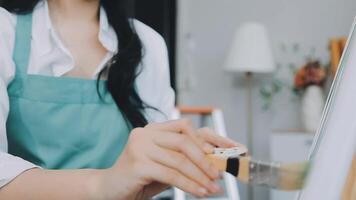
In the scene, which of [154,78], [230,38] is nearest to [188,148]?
[154,78]

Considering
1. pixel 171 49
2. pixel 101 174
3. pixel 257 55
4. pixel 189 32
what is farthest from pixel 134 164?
pixel 189 32

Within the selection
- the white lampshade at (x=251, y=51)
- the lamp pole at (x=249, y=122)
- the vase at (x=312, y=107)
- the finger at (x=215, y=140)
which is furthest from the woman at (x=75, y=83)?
the lamp pole at (x=249, y=122)

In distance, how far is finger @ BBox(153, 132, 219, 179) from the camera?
1.27ft

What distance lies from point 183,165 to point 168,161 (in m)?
0.01

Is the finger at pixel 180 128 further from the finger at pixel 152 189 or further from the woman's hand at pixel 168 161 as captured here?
the finger at pixel 152 189

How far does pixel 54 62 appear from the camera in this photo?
2.67 ft

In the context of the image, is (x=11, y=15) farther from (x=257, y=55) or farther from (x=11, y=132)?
(x=257, y=55)

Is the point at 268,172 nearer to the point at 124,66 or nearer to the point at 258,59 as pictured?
the point at 124,66

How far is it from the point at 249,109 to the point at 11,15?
2015 millimetres

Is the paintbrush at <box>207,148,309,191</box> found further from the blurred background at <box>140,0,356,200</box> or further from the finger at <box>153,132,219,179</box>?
the blurred background at <box>140,0,356,200</box>

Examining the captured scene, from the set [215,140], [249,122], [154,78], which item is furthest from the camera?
[249,122]

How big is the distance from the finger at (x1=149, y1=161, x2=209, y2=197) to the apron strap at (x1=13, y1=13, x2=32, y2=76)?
0.42m

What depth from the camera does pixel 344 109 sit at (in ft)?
1.10

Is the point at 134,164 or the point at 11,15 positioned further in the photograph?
the point at 11,15
